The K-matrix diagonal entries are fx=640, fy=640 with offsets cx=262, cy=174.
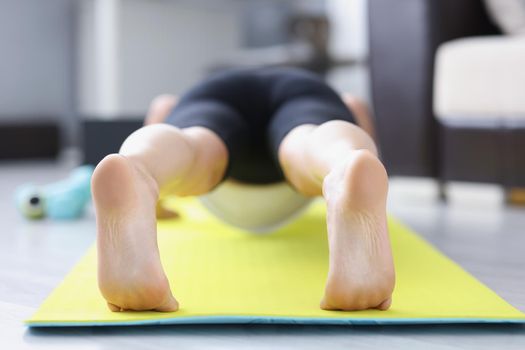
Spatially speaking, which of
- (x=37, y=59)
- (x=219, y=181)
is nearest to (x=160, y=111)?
(x=219, y=181)

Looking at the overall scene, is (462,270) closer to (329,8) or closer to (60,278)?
(60,278)

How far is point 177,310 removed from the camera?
701 mm

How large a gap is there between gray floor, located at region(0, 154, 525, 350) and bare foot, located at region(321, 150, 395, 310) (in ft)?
0.16

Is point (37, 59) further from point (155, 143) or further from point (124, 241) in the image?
point (124, 241)

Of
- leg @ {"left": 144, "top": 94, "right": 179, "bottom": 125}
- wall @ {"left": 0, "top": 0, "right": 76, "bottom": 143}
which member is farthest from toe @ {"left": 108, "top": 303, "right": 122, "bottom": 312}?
wall @ {"left": 0, "top": 0, "right": 76, "bottom": 143}

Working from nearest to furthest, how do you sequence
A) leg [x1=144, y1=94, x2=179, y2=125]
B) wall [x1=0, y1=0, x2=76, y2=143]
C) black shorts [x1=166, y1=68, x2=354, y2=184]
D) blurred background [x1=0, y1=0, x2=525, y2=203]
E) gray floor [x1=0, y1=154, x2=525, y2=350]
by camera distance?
gray floor [x1=0, y1=154, x2=525, y2=350], black shorts [x1=166, y1=68, x2=354, y2=184], leg [x1=144, y1=94, x2=179, y2=125], blurred background [x1=0, y1=0, x2=525, y2=203], wall [x1=0, y1=0, x2=76, y2=143]

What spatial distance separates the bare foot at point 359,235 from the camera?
657mm

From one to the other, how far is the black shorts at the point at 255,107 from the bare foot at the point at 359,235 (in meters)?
0.35

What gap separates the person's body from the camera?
2.15 feet

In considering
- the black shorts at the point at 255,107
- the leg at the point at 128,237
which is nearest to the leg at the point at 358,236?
the leg at the point at 128,237

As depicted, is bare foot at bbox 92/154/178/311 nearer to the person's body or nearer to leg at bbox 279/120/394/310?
the person's body

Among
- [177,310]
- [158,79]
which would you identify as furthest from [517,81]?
[158,79]

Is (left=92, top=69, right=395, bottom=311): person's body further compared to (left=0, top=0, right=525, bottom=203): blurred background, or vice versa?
(left=0, top=0, right=525, bottom=203): blurred background

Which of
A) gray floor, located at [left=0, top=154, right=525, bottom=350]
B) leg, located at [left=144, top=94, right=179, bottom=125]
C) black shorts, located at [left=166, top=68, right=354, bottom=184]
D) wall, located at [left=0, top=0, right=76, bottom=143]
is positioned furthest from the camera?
wall, located at [left=0, top=0, right=76, bottom=143]
